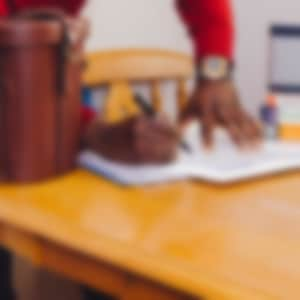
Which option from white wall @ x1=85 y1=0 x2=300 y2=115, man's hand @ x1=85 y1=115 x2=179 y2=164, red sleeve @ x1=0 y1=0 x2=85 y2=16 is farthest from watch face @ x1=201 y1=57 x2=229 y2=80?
white wall @ x1=85 y1=0 x2=300 y2=115

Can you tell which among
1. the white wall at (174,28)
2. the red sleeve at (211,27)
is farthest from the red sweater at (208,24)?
the white wall at (174,28)

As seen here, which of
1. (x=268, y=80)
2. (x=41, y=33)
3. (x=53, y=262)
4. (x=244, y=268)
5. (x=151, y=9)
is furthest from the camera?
(x=268, y=80)

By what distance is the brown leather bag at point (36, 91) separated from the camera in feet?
2.95

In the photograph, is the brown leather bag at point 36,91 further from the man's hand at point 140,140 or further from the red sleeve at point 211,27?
the red sleeve at point 211,27

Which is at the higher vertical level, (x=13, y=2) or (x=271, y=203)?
(x=13, y=2)

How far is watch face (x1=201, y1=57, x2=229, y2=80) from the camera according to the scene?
108 centimetres

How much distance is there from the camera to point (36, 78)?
35.8 inches

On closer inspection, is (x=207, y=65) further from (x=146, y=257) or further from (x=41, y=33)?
(x=146, y=257)

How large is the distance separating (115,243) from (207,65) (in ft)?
1.50

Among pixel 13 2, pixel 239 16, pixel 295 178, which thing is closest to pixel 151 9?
pixel 239 16

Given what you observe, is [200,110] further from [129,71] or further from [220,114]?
[129,71]

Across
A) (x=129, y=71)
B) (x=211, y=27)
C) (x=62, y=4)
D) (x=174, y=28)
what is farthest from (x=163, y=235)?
(x=174, y=28)

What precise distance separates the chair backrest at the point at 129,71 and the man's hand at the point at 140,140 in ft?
1.77

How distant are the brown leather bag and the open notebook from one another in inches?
2.8
